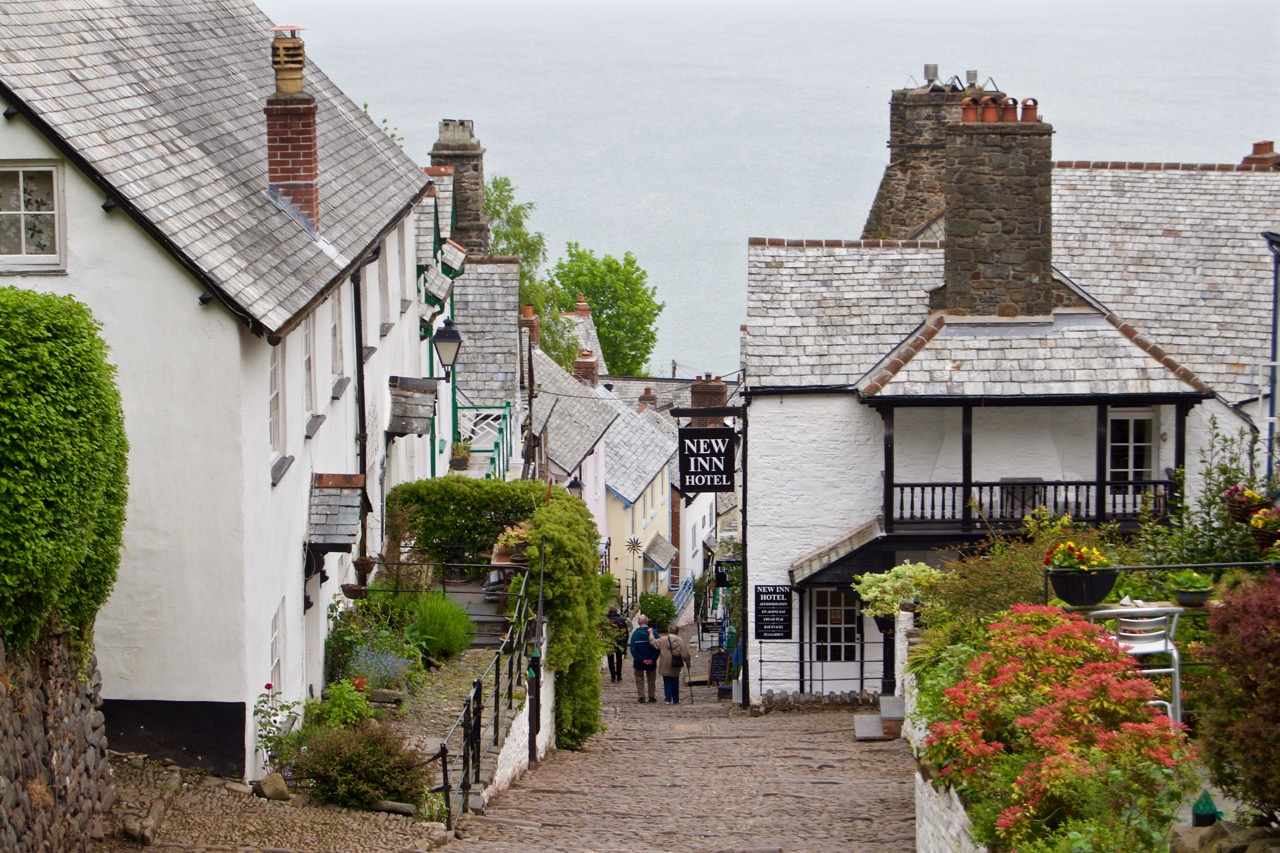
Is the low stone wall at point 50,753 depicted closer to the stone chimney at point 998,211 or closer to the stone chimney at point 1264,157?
the stone chimney at point 998,211

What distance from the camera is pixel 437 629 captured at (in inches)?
768

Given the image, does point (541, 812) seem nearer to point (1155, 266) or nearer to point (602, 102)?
point (1155, 266)

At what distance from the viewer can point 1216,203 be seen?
93.0ft

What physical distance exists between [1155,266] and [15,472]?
864 inches

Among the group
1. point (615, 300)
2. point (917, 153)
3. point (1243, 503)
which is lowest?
point (1243, 503)

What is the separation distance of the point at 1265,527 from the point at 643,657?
43.5 feet

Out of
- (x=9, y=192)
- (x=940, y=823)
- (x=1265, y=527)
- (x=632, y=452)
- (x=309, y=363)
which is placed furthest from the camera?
(x=632, y=452)

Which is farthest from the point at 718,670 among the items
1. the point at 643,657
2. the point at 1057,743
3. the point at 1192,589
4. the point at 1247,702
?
the point at 1247,702

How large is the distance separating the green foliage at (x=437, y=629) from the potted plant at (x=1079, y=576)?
816 cm

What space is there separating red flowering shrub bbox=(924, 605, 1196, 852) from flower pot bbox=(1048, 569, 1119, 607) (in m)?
0.92

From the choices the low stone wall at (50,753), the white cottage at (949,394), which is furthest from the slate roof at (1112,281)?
the low stone wall at (50,753)

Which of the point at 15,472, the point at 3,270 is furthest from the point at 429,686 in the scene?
the point at 15,472

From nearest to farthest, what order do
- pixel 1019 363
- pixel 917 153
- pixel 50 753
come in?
pixel 50 753 → pixel 1019 363 → pixel 917 153

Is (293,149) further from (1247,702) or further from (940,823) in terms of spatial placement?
(1247,702)
